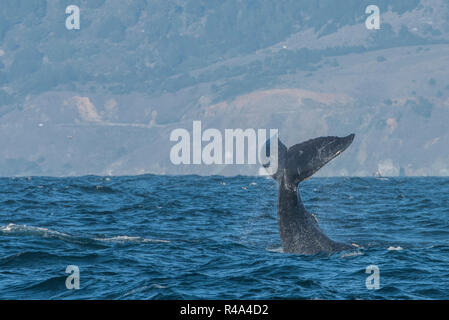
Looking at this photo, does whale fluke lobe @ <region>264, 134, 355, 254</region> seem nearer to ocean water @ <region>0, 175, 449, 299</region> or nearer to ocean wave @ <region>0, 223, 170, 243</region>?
ocean water @ <region>0, 175, 449, 299</region>

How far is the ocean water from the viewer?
52.0 ft

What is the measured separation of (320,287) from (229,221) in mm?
12719

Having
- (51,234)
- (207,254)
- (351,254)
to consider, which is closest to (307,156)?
(351,254)

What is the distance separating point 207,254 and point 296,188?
10.9ft

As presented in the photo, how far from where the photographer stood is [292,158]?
57.7 feet

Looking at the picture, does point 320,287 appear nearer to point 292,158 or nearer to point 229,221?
point 292,158

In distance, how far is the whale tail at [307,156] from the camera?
664 inches

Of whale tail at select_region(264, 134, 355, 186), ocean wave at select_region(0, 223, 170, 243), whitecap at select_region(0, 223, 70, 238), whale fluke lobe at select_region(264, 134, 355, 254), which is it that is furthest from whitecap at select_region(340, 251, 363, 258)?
whitecap at select_region(0, 223, 70, 238)

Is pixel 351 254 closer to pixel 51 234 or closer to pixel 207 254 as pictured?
pixel 207 254

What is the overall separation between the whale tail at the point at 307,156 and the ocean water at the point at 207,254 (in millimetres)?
2024

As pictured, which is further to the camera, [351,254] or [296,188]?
[351,254]

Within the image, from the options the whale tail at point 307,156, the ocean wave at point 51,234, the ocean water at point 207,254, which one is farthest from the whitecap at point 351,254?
the ocean wave at point 51,234

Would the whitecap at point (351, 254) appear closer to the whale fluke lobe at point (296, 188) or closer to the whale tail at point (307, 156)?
the whale fluke lobe at point (296, 188)

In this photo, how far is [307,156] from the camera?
17.3 metres
